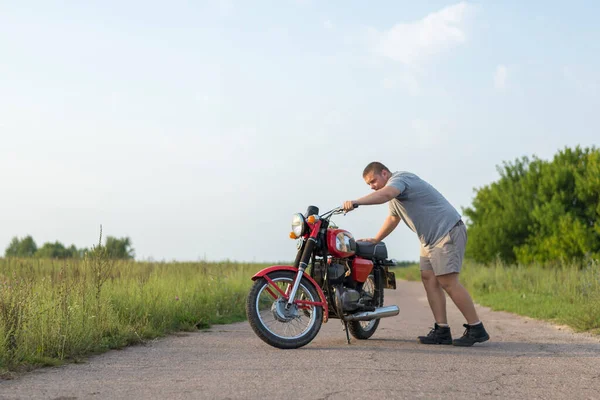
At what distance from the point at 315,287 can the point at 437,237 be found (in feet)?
5.79

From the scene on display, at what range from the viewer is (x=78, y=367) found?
6.63 meters

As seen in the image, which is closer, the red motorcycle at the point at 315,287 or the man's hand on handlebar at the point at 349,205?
the red motorcycle at the point at 315,287

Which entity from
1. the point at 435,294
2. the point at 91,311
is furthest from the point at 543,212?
the point at 91,311

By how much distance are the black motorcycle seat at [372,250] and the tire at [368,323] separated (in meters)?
0.28

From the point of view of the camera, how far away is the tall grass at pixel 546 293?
1171 cm

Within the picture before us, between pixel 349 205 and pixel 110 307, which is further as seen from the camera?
pixel 110 307

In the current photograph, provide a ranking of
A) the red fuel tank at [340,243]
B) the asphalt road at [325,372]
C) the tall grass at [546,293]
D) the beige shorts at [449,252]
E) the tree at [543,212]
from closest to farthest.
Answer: the asphalt road at [325,372] < the red fuel tank at [340,243] < the beige shorts at [449,252] < the tall grass at [546,293] < the tree at [543,212]

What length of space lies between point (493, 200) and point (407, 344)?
3846 cm

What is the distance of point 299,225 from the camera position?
7.95 m

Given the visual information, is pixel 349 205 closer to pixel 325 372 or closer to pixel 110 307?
pixel 325 372

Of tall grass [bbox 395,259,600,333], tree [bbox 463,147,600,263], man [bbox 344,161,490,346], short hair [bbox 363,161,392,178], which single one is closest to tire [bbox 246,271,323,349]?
man [bbox 344,161,490,346]

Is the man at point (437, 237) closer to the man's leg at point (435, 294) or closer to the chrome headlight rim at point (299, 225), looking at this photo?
the man's leg at point (435, 294)

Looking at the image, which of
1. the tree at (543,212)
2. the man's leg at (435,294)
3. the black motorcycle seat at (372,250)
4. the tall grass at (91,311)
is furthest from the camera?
the tree at (543,212)

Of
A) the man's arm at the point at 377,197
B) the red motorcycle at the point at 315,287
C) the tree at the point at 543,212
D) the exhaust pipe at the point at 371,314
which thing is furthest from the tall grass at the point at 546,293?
the tree at the point at 543,212
